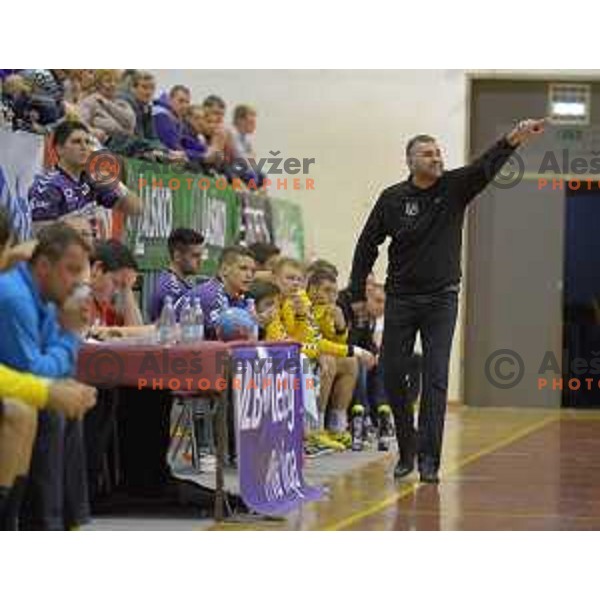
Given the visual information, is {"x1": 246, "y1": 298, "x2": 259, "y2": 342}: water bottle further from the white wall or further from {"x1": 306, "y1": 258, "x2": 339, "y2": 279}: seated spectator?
{"x1": 306, "y1": 258, "x2": 339, "y2": 279}: seated spectator

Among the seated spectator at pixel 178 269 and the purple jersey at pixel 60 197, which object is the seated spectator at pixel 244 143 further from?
the purple jersey at pixel 60 197

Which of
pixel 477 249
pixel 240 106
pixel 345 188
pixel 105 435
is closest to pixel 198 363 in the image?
pixel 105 435

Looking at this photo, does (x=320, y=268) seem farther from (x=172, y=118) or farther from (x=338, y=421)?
(x=172, y=118)

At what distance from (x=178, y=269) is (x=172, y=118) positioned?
79cm

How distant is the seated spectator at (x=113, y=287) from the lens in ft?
18.6

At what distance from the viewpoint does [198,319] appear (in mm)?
6137

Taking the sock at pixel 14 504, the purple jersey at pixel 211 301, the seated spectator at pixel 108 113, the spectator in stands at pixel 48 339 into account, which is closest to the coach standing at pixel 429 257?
the purple jersey at pixel 211 301

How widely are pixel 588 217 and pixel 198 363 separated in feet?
17.0

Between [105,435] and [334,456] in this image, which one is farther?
[334,456]

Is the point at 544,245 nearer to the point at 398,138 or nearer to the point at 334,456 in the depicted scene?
the point at 398,138

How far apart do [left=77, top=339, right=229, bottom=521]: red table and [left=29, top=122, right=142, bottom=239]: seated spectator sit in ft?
1.88

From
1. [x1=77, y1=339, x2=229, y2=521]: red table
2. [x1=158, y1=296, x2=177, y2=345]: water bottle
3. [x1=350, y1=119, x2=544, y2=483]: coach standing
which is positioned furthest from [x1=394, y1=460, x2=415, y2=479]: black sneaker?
[x1=77, y1=339, x2=229, y2=521]: red table

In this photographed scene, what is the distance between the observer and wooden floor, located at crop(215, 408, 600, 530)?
568 centimetres
